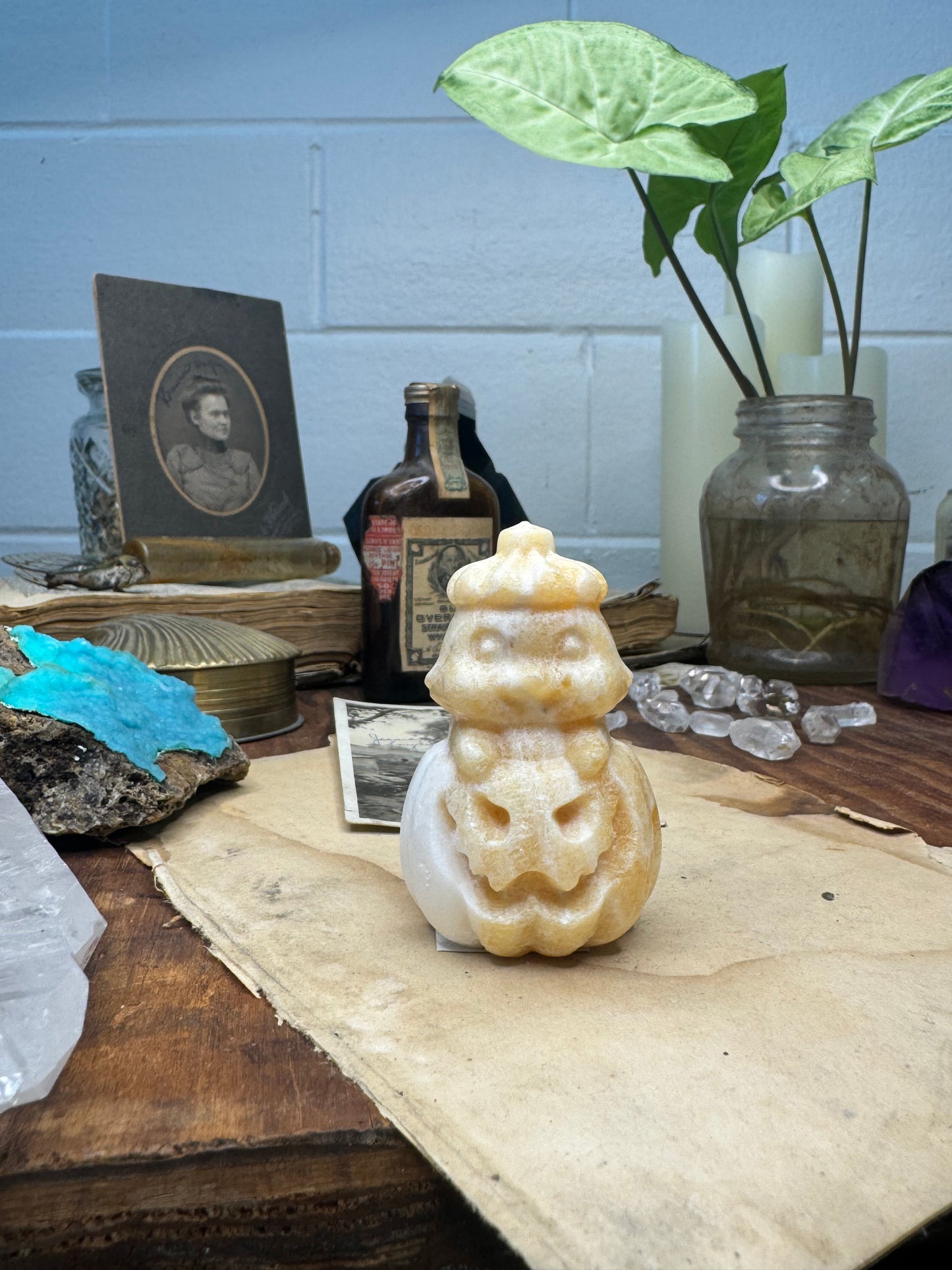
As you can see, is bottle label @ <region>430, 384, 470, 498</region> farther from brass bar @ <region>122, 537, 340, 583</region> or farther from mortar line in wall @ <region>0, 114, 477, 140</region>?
mortar line in wall @ <region>0, 114, 477, 140</region>

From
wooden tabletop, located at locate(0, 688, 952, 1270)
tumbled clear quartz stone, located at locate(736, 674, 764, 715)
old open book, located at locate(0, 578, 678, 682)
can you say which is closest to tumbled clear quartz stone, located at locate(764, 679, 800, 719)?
tumbled clear quartz stone, located at locate(736, 674, 764, 715)

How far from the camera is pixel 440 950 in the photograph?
20.9 inches

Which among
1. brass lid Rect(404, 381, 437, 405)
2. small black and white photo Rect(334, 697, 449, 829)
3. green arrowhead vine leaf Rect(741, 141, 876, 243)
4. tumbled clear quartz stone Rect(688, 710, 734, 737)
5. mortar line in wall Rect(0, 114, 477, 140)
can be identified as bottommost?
tumbled clear quartz stone Rect(688, 710, 734, 737)

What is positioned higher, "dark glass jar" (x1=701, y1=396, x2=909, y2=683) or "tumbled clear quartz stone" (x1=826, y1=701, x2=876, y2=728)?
"dark glass jar" (x1=701, y1=396, x2=909, y2=683)

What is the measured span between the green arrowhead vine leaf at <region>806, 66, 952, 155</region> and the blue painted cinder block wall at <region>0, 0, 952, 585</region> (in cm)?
49

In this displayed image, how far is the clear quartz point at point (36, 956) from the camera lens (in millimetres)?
399

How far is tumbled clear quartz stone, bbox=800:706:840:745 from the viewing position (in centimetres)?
98

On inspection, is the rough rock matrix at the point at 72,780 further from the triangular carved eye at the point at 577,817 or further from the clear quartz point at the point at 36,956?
the triangular carved eye at the point at 577,817

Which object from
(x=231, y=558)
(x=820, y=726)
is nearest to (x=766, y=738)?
(x=820, y=726)

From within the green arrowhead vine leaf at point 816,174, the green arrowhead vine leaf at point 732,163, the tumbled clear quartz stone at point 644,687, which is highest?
the green arrowhead vine leaf at point 732,163

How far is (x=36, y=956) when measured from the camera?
1.50 ft

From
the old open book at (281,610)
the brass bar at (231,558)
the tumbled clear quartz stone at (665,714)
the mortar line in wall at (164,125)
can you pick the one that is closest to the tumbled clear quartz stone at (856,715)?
the tumbled clear quartz stone at (665,714)

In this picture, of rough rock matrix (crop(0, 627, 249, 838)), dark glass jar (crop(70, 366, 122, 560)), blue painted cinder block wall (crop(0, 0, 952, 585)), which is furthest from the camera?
blue painted cinder block wall (crop(0, 0, 952, 585))

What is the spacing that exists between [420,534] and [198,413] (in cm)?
34
